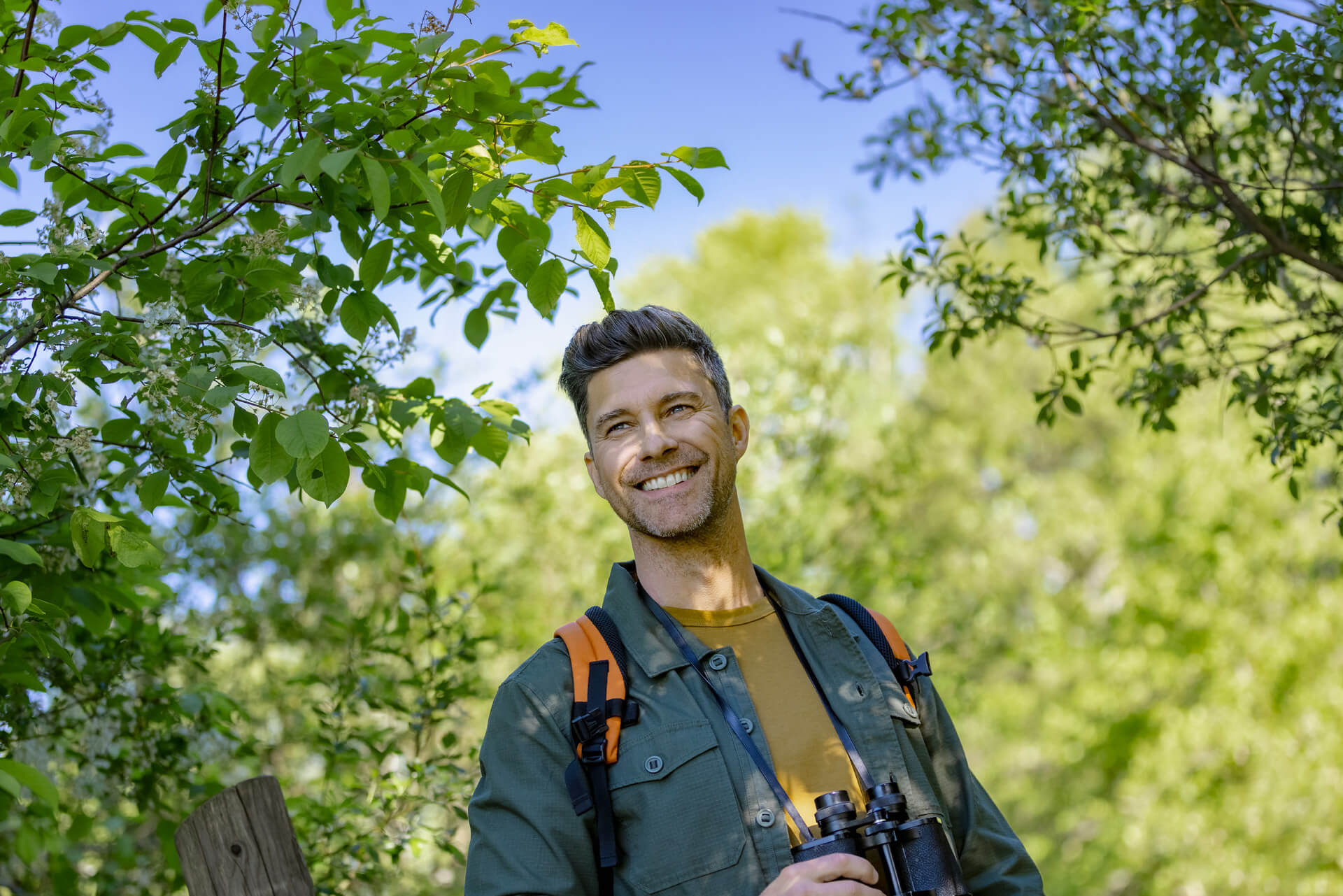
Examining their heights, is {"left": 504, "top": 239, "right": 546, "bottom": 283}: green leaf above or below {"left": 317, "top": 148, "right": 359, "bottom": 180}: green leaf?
above

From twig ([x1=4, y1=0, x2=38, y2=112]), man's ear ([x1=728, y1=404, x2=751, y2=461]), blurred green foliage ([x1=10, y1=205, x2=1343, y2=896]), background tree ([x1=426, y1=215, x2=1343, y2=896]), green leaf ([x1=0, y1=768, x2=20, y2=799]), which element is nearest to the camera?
green leaf ([x1=0, y1=768, x2=20, y2=799])

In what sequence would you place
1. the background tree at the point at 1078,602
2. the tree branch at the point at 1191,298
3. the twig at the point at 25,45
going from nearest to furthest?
the twig at the point at 25,45 → the tree branch at the point at 1191,298 → the background tree at the point at 1078,602

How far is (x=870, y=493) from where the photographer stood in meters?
10.0

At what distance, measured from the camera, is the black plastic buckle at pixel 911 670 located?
2689mm

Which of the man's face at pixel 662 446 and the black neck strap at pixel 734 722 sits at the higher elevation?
the man's face at pixel 662 446

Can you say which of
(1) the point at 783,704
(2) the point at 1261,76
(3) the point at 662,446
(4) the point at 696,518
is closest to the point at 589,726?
(1) the point at 783,704

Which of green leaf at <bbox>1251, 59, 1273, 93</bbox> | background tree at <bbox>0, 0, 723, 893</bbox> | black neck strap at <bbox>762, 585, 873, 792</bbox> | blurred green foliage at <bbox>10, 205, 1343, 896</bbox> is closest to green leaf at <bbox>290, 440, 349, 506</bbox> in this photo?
background tree at <bbox>0, 0, 723, 893</bbox>

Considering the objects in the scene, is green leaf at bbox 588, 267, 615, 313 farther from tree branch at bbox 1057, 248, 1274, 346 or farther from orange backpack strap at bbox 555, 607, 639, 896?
tree branch at bbox 1057, 248, 1274, 346

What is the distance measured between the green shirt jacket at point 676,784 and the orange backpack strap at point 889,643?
0.16ft

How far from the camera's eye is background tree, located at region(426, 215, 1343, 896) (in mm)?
10086

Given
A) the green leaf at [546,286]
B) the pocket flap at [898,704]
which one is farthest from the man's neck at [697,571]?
the green leaf at [546,286]

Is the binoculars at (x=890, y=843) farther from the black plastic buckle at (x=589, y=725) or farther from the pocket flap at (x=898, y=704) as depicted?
the black plastic buckle at (x=589, y=725)

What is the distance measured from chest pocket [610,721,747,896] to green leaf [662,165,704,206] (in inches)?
46.3

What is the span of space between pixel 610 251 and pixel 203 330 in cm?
96
